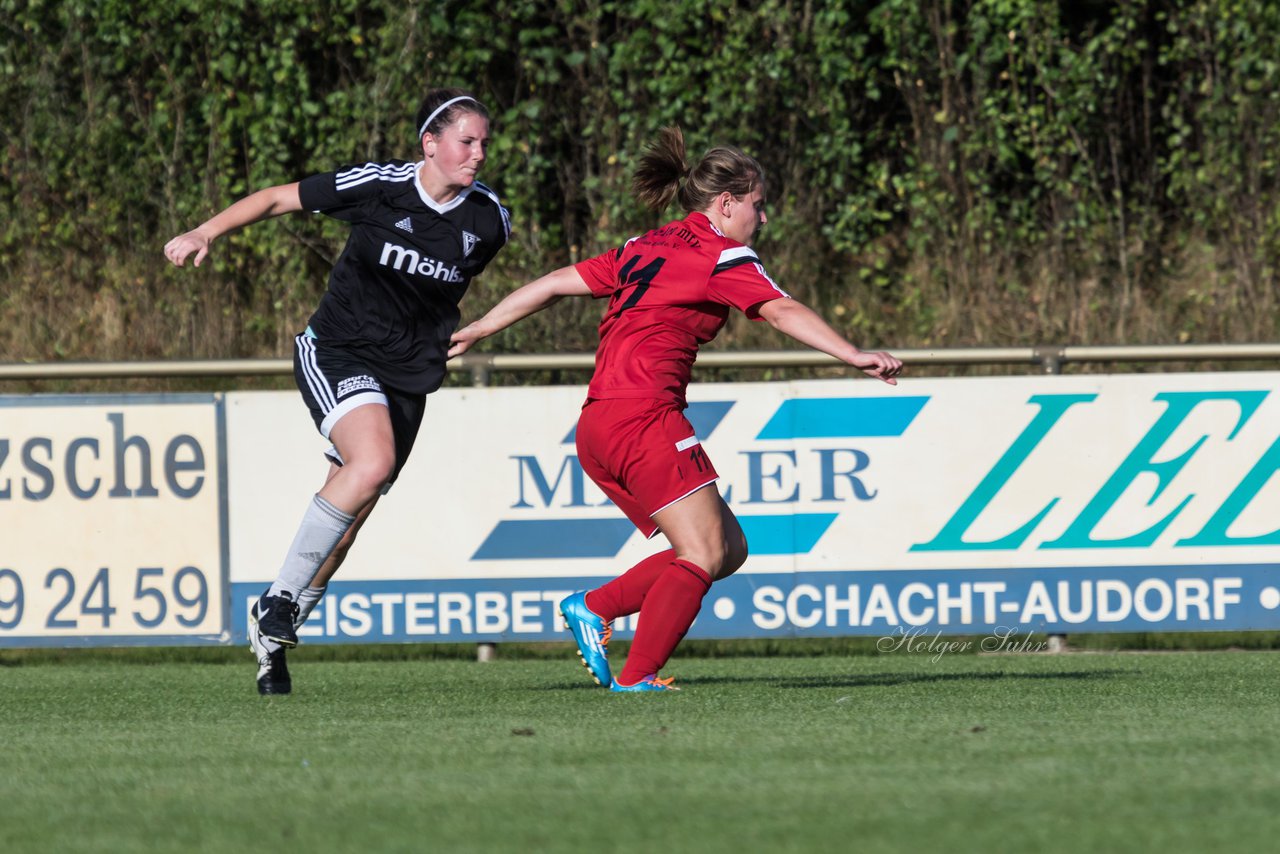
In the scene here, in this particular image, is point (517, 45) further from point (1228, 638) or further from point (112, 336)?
point (1228, 638)

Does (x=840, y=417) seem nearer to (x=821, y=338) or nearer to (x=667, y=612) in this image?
(x=667, y=612)

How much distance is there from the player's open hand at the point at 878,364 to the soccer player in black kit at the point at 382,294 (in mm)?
1444

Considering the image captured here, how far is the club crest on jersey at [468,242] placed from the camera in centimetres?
589

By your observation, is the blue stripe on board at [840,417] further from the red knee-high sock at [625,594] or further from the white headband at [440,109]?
the white headband at [440,109]

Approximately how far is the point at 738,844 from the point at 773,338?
819 centimetres

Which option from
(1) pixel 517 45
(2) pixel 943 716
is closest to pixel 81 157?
(1) pixel 517 45

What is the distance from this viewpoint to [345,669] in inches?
294

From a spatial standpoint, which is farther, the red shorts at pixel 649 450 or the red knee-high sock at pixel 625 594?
the red knee-high sock at pixel 625 594

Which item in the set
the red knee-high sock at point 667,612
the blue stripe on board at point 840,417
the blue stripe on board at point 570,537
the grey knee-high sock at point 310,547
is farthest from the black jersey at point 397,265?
the blue stripe on board at point 840,417

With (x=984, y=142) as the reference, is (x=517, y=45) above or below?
above

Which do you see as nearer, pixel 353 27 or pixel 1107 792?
pixel 1107 792

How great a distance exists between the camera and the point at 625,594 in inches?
232

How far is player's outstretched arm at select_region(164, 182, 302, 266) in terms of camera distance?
5512 millimetres

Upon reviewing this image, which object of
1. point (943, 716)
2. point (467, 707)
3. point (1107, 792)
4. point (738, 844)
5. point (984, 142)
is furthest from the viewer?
point (984, 142)
